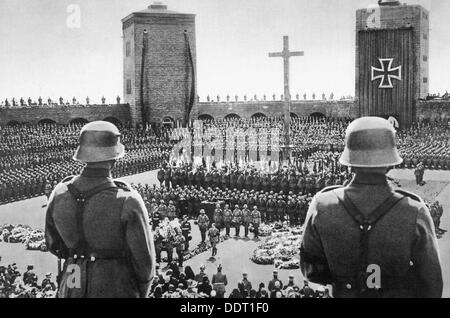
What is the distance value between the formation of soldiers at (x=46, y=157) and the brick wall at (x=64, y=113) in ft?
3.61

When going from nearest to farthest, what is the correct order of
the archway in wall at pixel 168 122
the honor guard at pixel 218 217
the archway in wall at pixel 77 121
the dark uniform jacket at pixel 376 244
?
the dark uniform jacket at pixel 376 244, the honor guard at pixel 218 217, the archway in wall at pixel 77 121, the archway in wall at pixel 168 122

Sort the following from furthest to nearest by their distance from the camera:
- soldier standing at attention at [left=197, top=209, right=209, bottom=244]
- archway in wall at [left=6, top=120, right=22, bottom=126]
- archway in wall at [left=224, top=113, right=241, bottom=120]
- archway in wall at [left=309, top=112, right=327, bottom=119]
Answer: archway in wall at [left=224, top=113, right=241, bottom=120], archway in wall at [left=309, top=112, right=327, bottom=119], archway in wall at [left=6, top=120, right=22, bottom=126], soldier standing at attention at [left=197, top=209, right=209, bottom=244]

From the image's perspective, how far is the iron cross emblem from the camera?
115ft

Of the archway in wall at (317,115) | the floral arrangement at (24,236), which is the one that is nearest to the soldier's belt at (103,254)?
the floral arrangement at (24,236)

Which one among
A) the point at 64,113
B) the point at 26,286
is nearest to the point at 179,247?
the point at 26,286

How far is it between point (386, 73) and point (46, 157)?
22.4 m

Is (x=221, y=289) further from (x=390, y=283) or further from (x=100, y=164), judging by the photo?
(x=390, y=283)

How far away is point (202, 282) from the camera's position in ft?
28.9

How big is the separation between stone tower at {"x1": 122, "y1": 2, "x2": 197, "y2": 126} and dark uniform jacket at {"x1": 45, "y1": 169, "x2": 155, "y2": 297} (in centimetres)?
3733

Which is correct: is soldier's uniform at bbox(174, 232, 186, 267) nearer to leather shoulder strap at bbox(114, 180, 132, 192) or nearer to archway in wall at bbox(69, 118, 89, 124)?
leather shoulder strap at bbox(114, 180, 132, 192)

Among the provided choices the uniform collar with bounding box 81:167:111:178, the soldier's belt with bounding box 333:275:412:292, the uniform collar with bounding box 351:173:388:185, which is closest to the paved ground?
the soldier's belt with bounding box 333:275:412:292

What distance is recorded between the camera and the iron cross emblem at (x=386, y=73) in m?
35.0

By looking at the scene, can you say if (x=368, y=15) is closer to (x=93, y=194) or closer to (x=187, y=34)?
(x=187, y=34)

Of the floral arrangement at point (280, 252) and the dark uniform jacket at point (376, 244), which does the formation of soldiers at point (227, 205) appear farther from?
the dark uniform jacket at point (376, 244)
